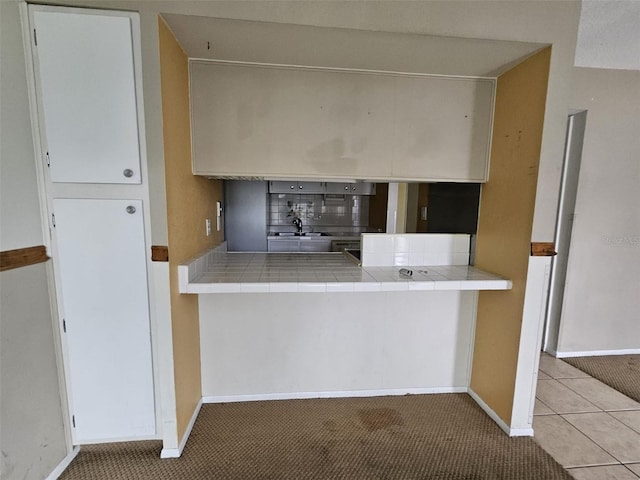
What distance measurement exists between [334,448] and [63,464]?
1.41m

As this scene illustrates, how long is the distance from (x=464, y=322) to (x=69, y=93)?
268cm

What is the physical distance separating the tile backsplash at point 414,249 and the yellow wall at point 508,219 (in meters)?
0.14

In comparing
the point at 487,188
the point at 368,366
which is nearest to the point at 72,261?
the point at 368,366

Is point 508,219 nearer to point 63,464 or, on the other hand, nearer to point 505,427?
point 505,427

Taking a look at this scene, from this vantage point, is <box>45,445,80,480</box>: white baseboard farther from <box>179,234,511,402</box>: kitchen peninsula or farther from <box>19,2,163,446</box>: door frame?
<box>179,234,511,402</box>: kitchen peninsula

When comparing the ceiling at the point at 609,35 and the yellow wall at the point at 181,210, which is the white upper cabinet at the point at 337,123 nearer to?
the yellow wall at the point at 181,210

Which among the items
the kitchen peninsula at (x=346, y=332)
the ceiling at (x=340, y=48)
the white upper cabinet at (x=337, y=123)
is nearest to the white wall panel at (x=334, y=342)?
the kitchen peninsula at (x=346, y=332)

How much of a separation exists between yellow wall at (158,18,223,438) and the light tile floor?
2132 mm

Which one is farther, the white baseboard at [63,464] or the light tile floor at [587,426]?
the light tile floor at [587,426]

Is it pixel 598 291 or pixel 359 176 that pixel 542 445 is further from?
pixel 359 176

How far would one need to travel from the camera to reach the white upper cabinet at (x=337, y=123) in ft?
5.72

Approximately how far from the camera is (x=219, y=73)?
171 cm

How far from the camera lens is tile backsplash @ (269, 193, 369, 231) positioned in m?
4.43

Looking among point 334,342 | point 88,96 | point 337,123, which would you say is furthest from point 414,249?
point 88,96
